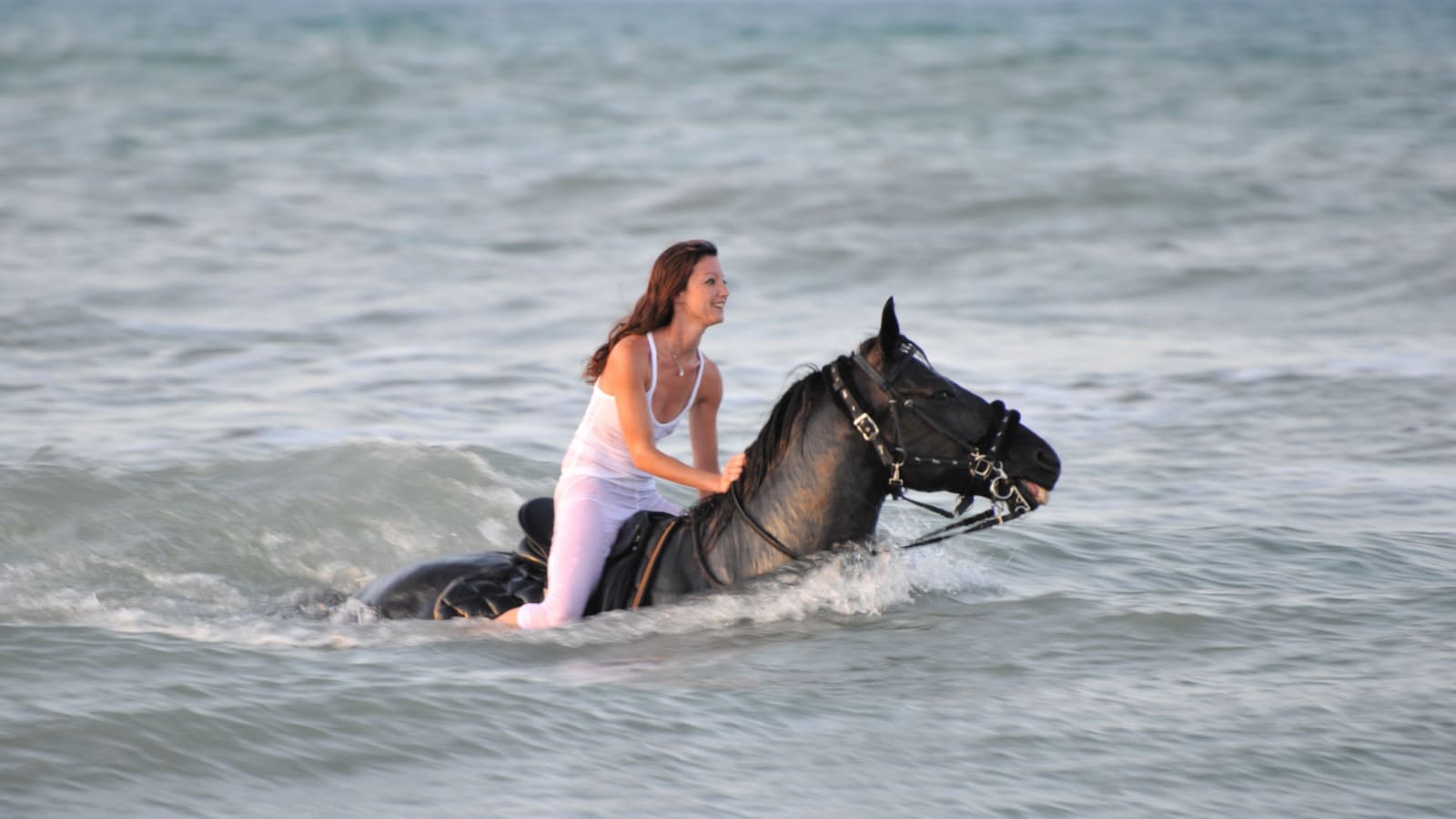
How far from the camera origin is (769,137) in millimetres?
26828

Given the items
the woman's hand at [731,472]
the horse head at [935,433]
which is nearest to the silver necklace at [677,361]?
the woman's hand at [731,472]

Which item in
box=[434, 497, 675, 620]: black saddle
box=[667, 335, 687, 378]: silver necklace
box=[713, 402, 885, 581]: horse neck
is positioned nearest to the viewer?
box=[713, 402, 885, 581]: horse neck

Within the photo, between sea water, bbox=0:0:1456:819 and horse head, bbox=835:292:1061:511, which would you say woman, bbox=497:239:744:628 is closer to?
sea water, bbox=0:0:1456:819

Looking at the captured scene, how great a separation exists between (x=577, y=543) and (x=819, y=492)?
2.99 feet

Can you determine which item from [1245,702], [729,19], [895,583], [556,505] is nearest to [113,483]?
[556,505]

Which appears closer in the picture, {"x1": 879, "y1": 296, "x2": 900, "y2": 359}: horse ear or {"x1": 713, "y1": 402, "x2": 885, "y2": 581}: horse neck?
{"x1": 879, "y1": 296, "x2": 900, "y2": 359}: horse ear

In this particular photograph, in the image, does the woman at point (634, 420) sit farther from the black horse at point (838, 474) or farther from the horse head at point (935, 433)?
the horse head at point (935, 433)

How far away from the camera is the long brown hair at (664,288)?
5906 mm

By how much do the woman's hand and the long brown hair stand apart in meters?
0.56

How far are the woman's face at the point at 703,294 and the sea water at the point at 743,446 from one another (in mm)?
953

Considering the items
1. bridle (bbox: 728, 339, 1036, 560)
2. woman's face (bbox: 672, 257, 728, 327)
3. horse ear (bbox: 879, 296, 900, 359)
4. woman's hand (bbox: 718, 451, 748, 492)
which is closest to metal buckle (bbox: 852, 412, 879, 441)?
bridle (bbox: 728, 339, 1036, 560)

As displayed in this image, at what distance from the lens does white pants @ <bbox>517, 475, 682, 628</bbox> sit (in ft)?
19.8

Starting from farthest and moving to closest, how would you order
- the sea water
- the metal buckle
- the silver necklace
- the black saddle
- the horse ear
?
the black saddle
the silver necklace
the metal buckle
the horse ear
the sea water

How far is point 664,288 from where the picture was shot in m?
5.93
